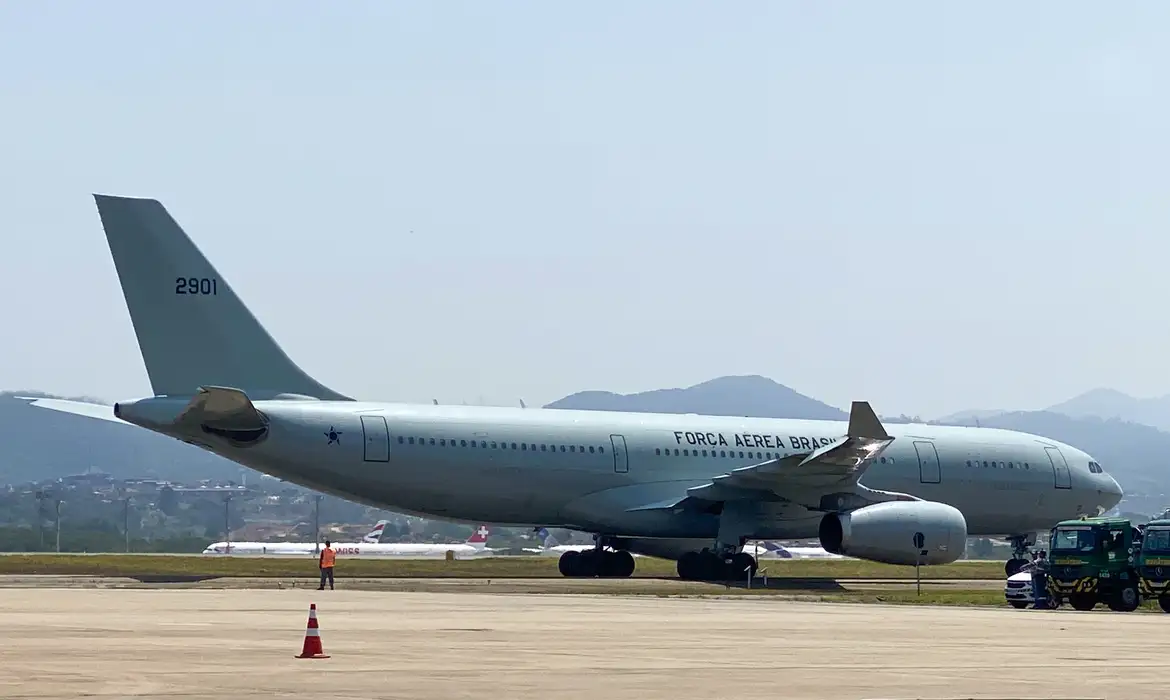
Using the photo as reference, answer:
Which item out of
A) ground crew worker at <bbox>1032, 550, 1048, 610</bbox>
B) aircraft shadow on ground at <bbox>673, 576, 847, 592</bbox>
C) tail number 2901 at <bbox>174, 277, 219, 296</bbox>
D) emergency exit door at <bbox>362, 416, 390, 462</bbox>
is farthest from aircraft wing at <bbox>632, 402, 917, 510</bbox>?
tail number 2901 at <bbox>174, 277, 219, 296</bbox>

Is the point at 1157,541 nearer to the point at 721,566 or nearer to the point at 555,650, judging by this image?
the point at 721,566

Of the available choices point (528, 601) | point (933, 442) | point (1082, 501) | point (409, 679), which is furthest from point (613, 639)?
point (1082, 501)

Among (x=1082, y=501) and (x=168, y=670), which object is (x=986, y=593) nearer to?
(x=1082, y=501)

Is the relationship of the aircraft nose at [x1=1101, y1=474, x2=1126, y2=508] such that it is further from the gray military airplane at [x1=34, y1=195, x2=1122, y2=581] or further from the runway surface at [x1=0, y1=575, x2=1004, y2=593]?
the runway surface at [x1=0, y1=575, x2=1004, y2=593]

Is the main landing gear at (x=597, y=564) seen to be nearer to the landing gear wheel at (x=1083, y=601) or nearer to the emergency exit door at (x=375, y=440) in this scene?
the emergency exit door at (x=375, y=440)

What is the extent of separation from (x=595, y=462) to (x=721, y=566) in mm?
3893

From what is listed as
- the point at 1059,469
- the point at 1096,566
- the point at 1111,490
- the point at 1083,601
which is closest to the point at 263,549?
the point at 1111,490

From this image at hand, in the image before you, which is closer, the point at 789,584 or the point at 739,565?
the point at 789,584

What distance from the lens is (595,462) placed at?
45.4 meters

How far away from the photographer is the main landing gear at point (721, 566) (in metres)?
45.2

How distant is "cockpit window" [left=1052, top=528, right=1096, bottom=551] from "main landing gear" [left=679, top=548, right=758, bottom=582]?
36.2 feet

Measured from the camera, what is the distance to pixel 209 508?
147 meters

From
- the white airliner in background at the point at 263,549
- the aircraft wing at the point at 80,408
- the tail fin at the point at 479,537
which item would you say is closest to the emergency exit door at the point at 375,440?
the aircraft wing at the point at 80,408

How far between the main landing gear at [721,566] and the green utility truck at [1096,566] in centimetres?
1118
